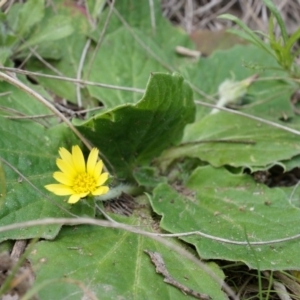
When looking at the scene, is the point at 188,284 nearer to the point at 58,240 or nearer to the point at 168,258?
the point at 168,258

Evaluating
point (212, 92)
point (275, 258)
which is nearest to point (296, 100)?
point (212, 92)

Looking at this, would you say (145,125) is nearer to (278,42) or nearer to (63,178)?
(63,178)

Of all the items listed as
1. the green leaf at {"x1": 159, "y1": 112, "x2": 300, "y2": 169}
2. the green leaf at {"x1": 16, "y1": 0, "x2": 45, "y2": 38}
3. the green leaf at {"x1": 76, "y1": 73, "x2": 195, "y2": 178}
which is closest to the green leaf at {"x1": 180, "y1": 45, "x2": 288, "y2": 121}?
the green leaf at {"x1": 159, "y1": 112, "x2": 300, "y2": 169}

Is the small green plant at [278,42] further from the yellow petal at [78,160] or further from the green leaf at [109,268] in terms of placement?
the green leaf at [109,268]

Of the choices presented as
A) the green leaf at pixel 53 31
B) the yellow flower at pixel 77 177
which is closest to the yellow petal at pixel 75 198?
the yellow flower at pixel 77 177

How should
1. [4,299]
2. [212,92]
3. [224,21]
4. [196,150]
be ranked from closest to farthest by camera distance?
[4,299], [196,150], [212,92], [224,21]

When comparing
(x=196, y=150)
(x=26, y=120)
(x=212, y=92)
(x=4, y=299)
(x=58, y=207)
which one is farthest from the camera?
(x=212, y=92)
